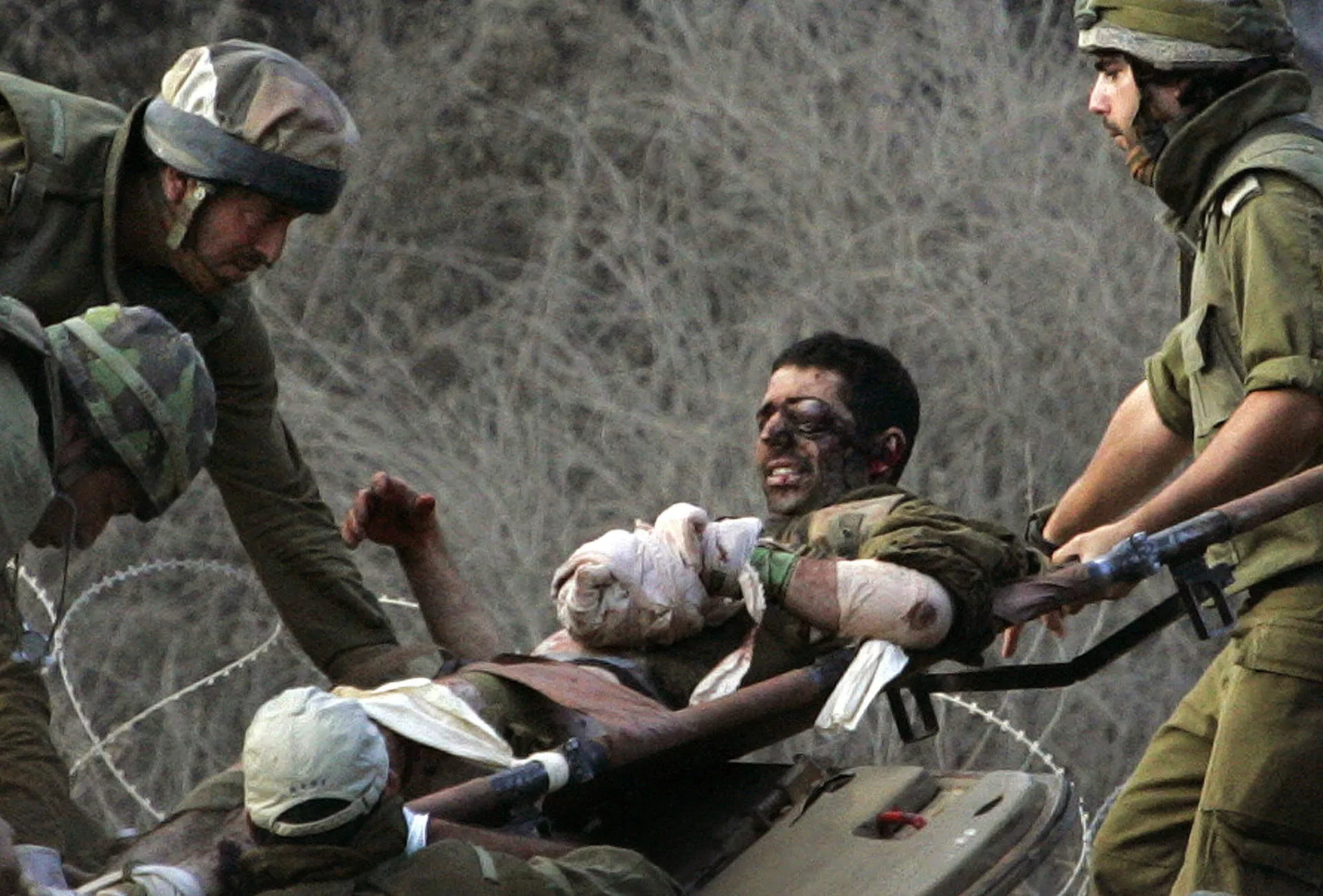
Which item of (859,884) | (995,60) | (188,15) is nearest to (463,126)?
(188,15)

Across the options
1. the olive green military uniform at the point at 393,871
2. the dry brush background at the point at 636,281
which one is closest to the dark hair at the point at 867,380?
the olive green military uniform at the point at 393,871

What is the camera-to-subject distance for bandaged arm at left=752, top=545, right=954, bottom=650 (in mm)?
5691

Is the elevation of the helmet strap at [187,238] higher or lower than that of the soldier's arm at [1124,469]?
higher

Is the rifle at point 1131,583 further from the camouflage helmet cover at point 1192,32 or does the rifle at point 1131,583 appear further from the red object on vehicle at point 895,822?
the camouflage helmet cover at point 1192,32

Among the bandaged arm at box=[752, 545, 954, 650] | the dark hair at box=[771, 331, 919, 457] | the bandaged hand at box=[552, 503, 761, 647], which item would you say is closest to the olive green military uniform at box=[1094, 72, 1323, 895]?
the bandaged arm at box=[752, 545, 954, 650]

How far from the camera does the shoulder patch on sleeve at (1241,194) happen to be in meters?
5.69

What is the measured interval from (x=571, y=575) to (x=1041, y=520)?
1298 millimetres

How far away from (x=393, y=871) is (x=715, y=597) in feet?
5.21

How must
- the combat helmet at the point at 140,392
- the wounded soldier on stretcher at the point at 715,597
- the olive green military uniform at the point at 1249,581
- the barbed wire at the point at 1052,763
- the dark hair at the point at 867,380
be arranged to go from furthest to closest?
1. the dark hair at the point at 867,380
2. the barbed wire at the point at 1052,763
3. the olive green military uniform at the point at 1249,581
4. the wounded soldier on stretcher at the point at 715,597
5. the combat helmet at the point at 140,392

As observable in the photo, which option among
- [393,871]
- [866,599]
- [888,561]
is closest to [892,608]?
[866,599]

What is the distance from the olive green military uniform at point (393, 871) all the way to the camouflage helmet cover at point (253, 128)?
1781 millimetres

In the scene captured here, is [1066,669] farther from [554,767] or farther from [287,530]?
[287,530]

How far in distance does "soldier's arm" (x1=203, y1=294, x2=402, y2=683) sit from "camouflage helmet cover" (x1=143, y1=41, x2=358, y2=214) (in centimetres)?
50

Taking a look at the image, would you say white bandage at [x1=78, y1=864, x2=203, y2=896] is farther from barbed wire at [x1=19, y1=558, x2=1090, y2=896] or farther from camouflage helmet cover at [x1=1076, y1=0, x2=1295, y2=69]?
camouflage helmet cover at [x1=1076, y1=0, x2=1295, y2=69]
